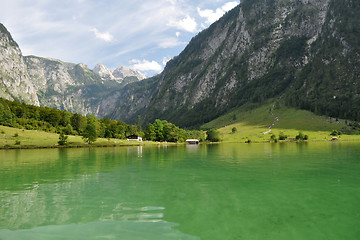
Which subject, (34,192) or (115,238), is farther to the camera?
(34,192)

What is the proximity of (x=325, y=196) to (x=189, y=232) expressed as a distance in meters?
15.5

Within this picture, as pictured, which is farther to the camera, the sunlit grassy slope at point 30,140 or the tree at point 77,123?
the tree at point 77,123

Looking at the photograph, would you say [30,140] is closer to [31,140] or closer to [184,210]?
[31,140]

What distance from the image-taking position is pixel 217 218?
54.9ft

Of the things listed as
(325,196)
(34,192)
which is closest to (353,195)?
(325,196)

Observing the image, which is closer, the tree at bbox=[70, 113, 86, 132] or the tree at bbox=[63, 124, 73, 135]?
the tree at bbox=[63, 124, 73, 135]

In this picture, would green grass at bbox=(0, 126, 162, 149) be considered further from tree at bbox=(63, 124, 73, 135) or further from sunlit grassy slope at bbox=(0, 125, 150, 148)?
tree at bbox=(63, 124, 73, 135)

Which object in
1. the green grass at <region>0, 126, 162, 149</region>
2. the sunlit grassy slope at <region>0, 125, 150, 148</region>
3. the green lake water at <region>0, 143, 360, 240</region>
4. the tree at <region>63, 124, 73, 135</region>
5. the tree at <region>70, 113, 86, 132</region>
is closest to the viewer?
the green lake water at <region>0, 143, 360, 240</region>

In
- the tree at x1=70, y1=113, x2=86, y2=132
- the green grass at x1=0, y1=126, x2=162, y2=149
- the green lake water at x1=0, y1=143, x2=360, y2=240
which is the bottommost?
the green lake water at x1=0, y1=143, x2=360, y2=240

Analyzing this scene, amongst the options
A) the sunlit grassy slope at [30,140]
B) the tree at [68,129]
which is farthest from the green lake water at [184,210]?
the tree at [68,129]

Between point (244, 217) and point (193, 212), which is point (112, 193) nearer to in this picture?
point (193, 212)

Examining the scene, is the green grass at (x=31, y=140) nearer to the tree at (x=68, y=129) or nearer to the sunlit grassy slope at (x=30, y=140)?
the sunlit grassy slope at (x=30, y=140)

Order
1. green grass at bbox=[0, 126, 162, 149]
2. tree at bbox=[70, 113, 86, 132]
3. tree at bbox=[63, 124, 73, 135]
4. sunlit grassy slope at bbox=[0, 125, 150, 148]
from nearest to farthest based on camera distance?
1. sunlit grassy slope at bbox=[0, 125, 150, 148]
2. green grass at bbox=[0, 126, 162, 149]
3. tree at bbox=[63, 124, 73, 135]
4. tree at bbox=[70, 113, 86, 132]

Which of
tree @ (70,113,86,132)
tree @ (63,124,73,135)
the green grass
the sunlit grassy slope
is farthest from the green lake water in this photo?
tree @ (70,113,86,132)
